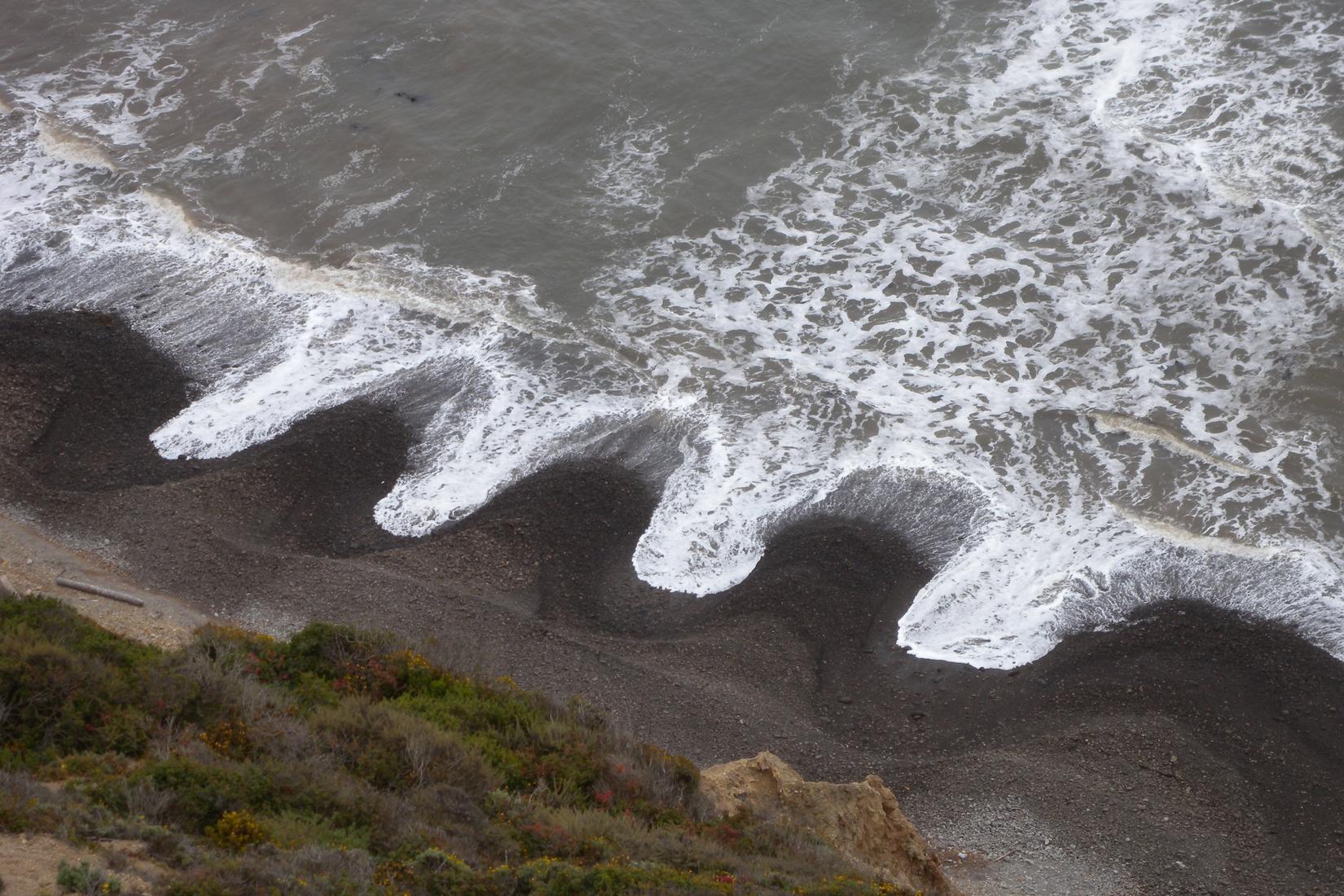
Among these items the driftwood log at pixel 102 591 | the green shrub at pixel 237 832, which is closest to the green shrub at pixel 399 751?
the green shrub at pixel 237 832

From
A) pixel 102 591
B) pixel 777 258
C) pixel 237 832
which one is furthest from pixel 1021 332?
pixel 237 832

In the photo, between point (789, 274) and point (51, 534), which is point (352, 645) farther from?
point (789, 274)

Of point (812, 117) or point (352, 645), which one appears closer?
point (352, 645)

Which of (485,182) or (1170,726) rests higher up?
(485,182)

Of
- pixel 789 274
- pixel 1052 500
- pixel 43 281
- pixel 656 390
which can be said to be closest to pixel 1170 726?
pixel 1052 500

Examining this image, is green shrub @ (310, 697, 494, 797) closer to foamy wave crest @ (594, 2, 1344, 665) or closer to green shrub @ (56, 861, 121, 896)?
green shrub @ (56, 861, 121, 896)

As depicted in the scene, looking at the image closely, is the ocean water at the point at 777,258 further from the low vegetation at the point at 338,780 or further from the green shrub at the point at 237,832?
the green shrub at the point at 237,832
